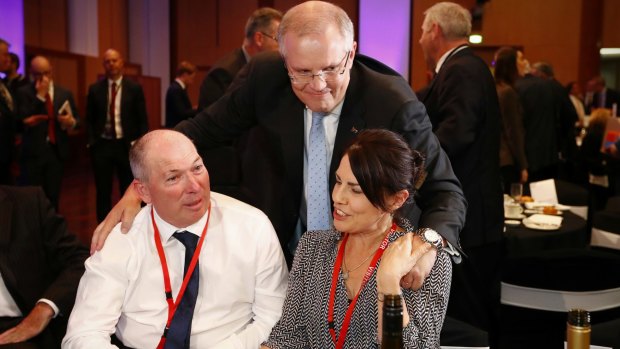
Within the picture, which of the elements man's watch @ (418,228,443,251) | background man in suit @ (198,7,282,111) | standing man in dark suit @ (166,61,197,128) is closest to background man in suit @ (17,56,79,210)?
standing man in dark suit @ (166,61,197,128)

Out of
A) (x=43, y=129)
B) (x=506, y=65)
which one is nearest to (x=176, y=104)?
(x=43, y=129)

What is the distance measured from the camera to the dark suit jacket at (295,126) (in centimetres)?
213

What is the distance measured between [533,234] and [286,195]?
190cm

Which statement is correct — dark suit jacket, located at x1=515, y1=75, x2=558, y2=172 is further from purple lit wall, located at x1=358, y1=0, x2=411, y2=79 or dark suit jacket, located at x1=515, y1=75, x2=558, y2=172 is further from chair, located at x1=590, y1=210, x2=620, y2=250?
purple lit wall, located at x1=358, y1=0, x2=411, y2=79

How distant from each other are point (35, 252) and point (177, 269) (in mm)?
763

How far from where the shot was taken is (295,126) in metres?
2.29

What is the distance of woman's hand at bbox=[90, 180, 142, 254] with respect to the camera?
6.98 feet

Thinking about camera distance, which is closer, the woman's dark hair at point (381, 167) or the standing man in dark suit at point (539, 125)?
the woman's dark hair at point (381, 167)

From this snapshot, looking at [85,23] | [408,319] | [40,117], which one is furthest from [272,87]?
[85,23]

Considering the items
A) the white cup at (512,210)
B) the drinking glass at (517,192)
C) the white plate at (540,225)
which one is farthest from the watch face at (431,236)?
the drinking glass at (517,192)

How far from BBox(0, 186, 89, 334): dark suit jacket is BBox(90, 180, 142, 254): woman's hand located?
1.58 feet

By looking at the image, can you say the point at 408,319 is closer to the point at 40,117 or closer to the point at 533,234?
the point at 533,234

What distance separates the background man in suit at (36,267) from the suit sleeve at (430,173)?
129 cm

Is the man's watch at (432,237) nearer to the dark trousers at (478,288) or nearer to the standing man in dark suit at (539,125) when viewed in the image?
the dark trousers at (478,288)
